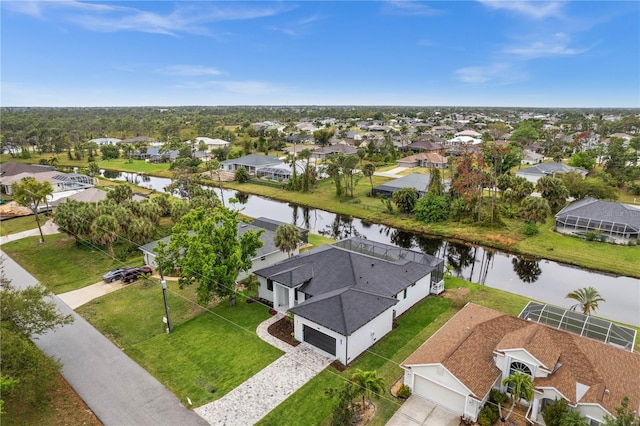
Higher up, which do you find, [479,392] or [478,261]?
[479,392]

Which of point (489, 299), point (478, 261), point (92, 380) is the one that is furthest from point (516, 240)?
point (92, 380)

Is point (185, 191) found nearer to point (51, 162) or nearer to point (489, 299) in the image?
point (51, 162)

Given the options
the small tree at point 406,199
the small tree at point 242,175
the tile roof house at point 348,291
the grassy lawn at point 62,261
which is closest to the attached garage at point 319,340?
the tile roof house at point 348,291

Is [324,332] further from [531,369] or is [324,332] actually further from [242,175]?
[242,175]

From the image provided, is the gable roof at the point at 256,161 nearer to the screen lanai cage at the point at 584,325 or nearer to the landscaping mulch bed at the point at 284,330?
the landscaping mulch bed at the point at 284,330

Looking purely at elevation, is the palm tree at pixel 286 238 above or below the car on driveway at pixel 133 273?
above

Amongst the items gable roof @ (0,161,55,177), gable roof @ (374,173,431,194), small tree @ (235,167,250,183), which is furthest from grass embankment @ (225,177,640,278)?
gable roof @ (0,161,55,177)
